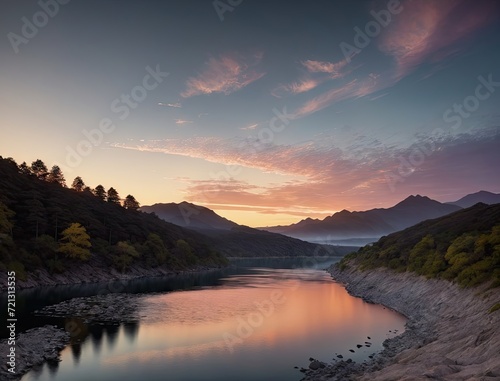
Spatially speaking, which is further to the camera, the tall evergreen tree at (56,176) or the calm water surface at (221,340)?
the tall evergreen tree at (56,176)

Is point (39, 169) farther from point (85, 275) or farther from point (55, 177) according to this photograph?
point (85, 275)

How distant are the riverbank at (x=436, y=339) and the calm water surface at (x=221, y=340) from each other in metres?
3.57

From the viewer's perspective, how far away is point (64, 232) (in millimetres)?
111438

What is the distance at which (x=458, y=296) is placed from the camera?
49.9 m

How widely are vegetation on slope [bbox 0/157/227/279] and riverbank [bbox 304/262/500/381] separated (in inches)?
3097

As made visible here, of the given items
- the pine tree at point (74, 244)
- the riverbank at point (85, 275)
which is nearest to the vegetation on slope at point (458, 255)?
the riverbank at point (85, 275)

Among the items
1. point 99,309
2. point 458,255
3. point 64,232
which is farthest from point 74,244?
point 458,255

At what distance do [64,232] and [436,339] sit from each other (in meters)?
107

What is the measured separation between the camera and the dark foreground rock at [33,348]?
3200cm

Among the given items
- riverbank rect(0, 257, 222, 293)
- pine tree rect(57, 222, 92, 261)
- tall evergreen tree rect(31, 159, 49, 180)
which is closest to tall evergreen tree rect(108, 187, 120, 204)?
tall evergreen tree rect(31, 159, 49, 180)

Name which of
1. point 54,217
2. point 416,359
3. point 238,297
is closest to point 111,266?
point 54,217

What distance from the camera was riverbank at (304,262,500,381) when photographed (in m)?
23.6

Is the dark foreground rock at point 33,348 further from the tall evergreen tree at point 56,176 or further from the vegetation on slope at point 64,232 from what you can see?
the tall evergreen tree at point 56,176

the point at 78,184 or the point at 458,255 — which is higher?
the point at 78,184
